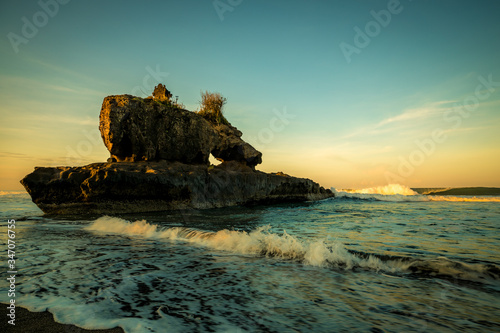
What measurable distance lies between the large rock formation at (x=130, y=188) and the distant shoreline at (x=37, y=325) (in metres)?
9.96

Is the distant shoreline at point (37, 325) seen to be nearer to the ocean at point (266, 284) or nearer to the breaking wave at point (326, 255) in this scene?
the ocean at point (266, 284)

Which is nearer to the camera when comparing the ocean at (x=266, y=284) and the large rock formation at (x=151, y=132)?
the ocean at (x=266, y=284)

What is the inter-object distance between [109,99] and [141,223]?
29.0 ft

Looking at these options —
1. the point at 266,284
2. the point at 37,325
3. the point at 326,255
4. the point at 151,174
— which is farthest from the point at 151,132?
the point at 37,325

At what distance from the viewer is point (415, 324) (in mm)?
2092

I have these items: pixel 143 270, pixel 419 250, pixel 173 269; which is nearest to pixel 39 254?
pixel 143 270

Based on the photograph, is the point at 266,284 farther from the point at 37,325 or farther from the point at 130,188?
the point at 130,188

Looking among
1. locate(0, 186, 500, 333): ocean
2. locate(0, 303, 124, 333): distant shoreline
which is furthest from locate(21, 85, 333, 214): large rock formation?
locate(0, 303, 124, 333): distant shoreline

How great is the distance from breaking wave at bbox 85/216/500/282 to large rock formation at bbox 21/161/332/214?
5.89 m

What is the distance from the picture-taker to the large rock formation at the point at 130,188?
11180 millimetres

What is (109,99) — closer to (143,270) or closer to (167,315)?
(143,270)

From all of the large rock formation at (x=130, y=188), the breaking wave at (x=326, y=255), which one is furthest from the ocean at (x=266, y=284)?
the large rock formation at (x=130, y=188)

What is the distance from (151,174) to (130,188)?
1.09 meters

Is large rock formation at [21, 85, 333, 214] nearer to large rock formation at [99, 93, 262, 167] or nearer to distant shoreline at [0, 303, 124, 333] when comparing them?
large rock formation at [99, 93, 262, 167]
